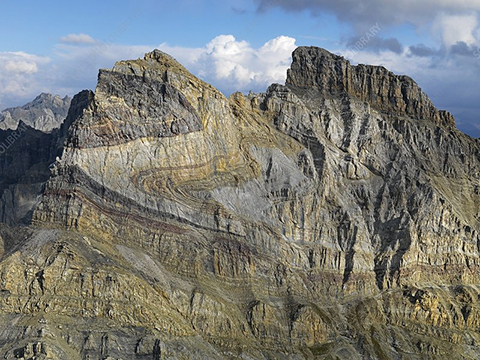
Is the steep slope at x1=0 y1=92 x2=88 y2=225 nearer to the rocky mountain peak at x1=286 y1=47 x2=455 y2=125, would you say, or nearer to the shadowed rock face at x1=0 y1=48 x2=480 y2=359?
the shadowed rock face at x1=0 y1=48 x2=480 y2=359

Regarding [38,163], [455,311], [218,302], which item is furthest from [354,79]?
[38,163]

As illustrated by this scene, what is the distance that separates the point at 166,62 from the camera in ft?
366

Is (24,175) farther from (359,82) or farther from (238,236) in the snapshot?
(359,82)

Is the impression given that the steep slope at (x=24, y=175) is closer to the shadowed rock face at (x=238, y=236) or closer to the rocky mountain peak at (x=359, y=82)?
the shadowed rock face at (x=238, y=236)

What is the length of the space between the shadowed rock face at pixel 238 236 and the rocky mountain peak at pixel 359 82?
5327 millimetres

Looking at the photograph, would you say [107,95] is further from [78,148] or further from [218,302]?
[218,302]

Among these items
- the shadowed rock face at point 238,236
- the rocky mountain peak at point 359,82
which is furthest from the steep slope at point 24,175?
the rocky mountain peak at point 359,82

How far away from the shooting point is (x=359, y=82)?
13312cm

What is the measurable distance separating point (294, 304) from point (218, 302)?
13.7 m

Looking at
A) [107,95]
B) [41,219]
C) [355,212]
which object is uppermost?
[107,95]

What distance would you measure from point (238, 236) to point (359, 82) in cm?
4847

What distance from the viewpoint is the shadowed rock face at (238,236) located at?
87688 mm

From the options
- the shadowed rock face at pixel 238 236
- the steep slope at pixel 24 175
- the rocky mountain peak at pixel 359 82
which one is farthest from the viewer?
the steep slope at pixel 24 175

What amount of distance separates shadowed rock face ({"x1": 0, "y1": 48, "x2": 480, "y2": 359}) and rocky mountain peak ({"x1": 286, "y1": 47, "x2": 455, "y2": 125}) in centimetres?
533
